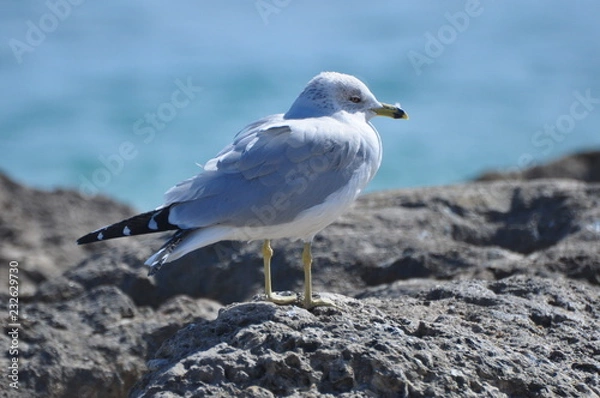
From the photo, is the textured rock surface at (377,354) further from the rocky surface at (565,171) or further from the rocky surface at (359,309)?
the rocky surface at (565,171)

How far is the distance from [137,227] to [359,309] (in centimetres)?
106

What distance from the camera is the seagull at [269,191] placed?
5.13 metres

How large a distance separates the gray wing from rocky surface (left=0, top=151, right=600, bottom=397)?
49cm

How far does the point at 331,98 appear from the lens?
19.2 ft

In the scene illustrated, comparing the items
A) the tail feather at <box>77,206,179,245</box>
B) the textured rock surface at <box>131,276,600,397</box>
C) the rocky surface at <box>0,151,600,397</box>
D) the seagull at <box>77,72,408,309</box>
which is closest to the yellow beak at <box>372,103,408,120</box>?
the seagull at <box>77,72,408,309</box>

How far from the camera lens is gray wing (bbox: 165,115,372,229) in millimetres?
5219

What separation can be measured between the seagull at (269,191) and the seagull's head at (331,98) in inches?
7.9

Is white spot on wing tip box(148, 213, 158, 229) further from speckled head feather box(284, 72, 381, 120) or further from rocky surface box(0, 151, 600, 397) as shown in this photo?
speckled head feather box(284, 72, 381, 120)

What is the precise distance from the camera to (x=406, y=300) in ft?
18.6

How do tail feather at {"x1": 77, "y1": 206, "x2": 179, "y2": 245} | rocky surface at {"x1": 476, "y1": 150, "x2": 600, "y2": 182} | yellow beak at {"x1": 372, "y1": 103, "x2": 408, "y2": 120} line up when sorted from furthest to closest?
rocky surface at {"x1": 476, "y1": 150, "x2": 600, "y2": 182}
yellow beak at {"x1": 372, "y1": 103, "x2": 408, "y2": 120}
tail feather at {"x1": 77, "y1": 206, "x2": 179, "y2": 245}

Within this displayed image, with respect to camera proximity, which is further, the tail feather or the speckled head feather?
the speckled head feather

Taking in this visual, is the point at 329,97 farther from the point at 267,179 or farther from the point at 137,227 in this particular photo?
the point at 137,227

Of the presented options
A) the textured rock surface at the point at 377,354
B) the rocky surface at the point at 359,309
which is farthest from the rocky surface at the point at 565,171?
the textured rock surface at the point at 377,354

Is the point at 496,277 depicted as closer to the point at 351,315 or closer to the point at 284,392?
the point at 351,315
